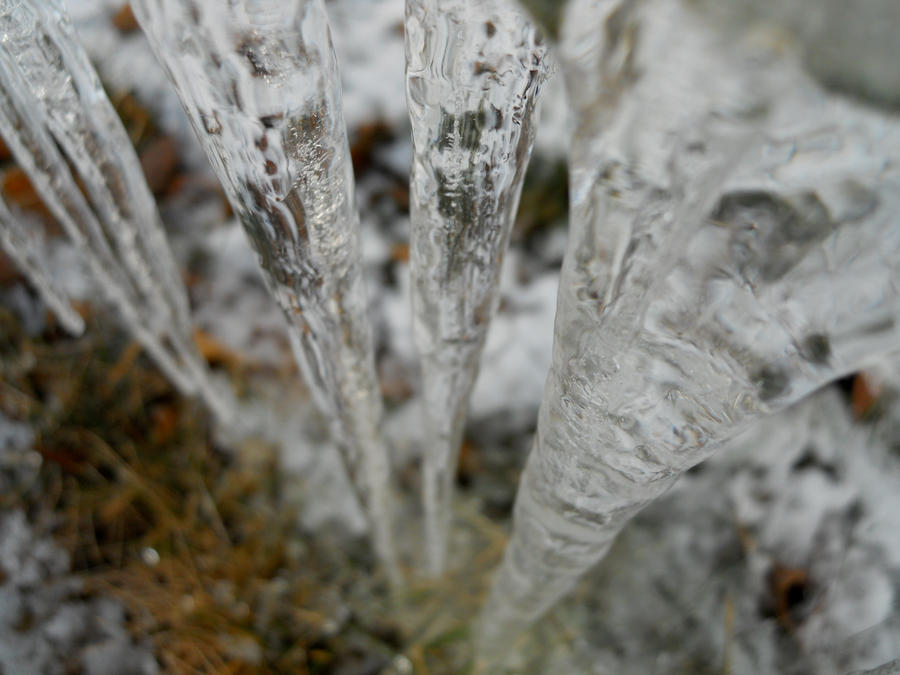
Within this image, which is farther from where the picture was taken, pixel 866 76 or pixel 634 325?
pixel 634 325

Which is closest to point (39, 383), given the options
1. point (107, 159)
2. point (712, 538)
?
point (107, 159)

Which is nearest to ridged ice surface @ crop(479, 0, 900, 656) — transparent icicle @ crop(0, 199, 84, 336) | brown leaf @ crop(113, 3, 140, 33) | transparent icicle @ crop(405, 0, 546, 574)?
transparent icicle @ crop(405, 0, 546, 574)

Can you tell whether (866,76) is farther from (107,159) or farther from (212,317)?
(212,317)

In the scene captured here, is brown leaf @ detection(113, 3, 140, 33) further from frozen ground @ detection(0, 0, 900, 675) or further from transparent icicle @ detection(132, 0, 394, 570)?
transparent icicle @ detection(132, 0, 394, 570)

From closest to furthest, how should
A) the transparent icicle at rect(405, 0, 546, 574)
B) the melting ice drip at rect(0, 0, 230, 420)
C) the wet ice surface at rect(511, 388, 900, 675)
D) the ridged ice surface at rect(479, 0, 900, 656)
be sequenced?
the ridged ice surface at rect(479, 0, 900, 656) → the transparent icicle at rect(405, 0, 546, 574) → the melting ice drip at rect(0, 0, 230, 420) → the wet ice surface at rect(511, 388, 900, 675)

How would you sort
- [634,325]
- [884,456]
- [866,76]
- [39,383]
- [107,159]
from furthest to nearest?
[39,383] → [884,456] → [107,159] → [634,325] → [866,76]

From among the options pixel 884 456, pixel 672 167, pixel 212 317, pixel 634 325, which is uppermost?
pixel 672 167

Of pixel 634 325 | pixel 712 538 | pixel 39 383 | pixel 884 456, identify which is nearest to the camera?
pixel 634 325
